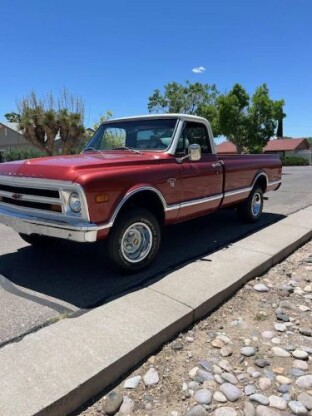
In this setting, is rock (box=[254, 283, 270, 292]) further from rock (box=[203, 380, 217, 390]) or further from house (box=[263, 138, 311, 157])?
house (box=[263, 138, 311, 157])

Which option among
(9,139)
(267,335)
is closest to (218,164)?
(267,335)

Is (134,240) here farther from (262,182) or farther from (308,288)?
(262,182)

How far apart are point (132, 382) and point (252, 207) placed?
17.2ft

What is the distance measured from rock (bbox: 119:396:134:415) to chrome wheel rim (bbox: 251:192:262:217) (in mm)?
5393

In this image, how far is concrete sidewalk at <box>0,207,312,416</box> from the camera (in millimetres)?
2355

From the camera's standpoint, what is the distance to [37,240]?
5355 millimetres

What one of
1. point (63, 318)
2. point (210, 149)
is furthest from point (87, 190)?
point (210, 149)

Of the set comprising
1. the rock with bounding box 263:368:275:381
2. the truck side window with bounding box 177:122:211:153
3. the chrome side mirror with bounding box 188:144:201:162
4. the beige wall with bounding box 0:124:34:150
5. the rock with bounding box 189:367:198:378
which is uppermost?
the beige wall with bounding box 0:124:34:150

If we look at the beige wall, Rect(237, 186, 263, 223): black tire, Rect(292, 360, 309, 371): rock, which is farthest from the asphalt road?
the beige wall

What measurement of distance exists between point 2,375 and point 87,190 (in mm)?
1757

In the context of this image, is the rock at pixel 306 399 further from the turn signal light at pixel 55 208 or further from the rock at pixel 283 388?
the turn signal light at pixel 55 208

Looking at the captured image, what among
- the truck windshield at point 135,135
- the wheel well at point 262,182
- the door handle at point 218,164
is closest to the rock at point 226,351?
the truck windshield at point 135,135

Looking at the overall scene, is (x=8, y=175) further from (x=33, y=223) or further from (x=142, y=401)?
(x=142, y=401)

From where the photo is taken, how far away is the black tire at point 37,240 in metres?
5.30
